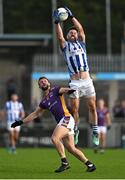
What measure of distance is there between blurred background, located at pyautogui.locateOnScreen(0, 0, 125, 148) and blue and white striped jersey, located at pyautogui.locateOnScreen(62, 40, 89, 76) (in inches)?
658

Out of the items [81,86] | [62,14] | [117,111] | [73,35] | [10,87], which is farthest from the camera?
[10,87]

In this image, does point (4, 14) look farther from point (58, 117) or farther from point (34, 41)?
point (58, 117)

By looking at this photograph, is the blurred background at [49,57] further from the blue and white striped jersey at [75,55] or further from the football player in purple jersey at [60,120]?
the football player in purple jersey at [60,120]

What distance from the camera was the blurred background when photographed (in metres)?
37.3

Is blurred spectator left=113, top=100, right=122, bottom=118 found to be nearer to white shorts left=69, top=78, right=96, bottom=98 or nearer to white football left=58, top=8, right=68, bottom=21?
white shorts left=69, top=78, right=96, bottom=98

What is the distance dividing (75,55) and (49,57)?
2645cm

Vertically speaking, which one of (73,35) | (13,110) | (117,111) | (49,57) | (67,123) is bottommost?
(117,111)

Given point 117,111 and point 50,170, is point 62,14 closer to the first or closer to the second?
point 50,170

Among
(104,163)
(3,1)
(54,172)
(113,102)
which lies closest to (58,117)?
(54,172)

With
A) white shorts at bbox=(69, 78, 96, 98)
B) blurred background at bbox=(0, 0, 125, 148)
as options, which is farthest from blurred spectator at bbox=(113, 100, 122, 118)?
white shorts at bbox=(69, 78, 96, 98)

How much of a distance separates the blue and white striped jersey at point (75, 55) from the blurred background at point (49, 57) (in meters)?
16.7

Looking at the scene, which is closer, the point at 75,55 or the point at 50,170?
the point at 50,170

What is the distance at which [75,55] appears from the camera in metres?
20.0

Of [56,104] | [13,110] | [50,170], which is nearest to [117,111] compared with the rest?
[13,110]
